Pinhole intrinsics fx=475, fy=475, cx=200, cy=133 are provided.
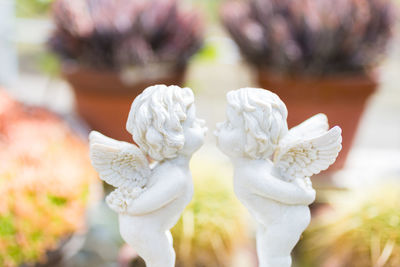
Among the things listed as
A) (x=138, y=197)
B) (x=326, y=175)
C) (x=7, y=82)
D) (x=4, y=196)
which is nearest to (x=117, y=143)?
(x=138, y=197)

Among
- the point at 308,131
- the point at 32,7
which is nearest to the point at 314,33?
the point at 308,131

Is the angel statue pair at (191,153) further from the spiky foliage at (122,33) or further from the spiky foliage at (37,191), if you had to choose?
the spiky foliage at (122,33)

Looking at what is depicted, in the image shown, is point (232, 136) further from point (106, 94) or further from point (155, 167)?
point (106, 94)

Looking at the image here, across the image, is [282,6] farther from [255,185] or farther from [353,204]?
[255,185]

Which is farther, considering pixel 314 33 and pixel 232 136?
pixel 314 33

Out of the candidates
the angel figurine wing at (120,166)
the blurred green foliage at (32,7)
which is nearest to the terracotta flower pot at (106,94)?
the blurred green foliage at (32,7)
